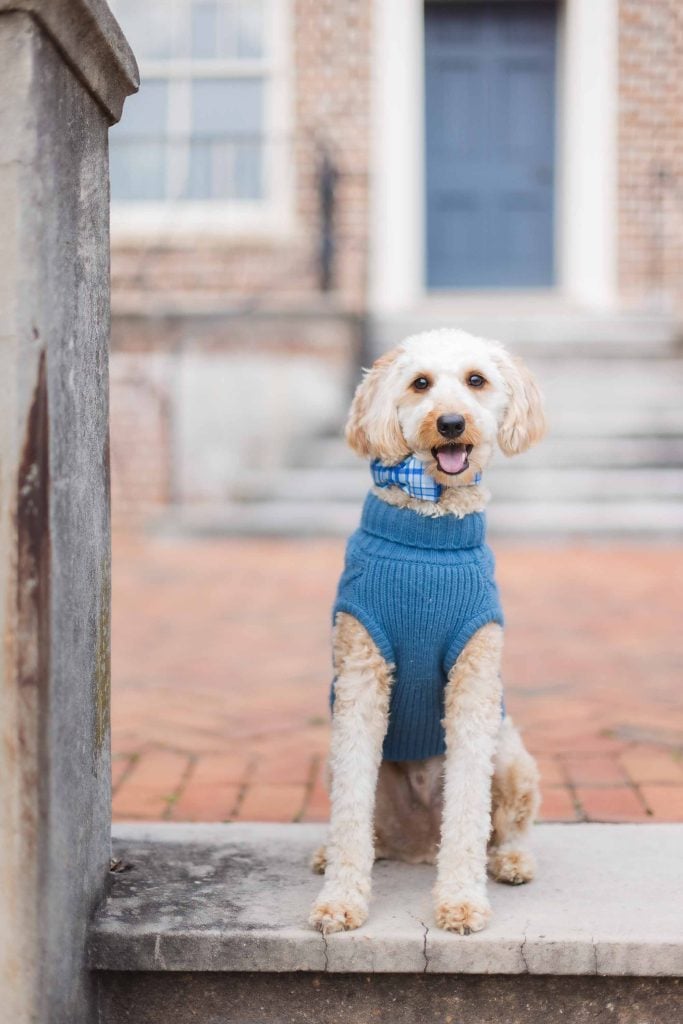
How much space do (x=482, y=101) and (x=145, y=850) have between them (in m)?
9.28

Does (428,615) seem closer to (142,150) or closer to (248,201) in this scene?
(248,201)

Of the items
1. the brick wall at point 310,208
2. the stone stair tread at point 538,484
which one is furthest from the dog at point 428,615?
the brick wall at point 310,208

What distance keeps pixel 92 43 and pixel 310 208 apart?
820 centimetres

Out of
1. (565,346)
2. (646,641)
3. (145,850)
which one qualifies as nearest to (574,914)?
(145,850)

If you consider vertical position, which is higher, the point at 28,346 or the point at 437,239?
the point at 437,239

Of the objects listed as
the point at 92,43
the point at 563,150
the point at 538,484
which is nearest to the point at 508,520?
the point at 538,484

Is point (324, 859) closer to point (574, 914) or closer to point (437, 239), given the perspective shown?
point (574, 914)

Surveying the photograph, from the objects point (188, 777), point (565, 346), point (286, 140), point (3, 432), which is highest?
point (286, 140)

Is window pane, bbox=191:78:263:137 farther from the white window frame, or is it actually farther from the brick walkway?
the brick walkway

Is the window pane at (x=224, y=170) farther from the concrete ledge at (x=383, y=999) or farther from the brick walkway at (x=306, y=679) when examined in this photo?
the concrete ledge at (x=383, y=999)

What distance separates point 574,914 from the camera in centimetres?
223

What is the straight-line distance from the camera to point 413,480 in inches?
90.0

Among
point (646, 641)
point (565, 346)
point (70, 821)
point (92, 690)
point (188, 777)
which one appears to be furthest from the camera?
point (565, 346)

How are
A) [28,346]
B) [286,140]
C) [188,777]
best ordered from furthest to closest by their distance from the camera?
[286,140] < [188,777] < [28,346]
